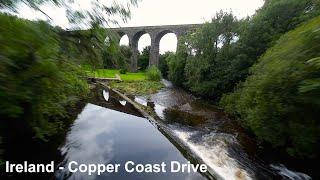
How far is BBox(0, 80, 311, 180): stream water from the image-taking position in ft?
19.9

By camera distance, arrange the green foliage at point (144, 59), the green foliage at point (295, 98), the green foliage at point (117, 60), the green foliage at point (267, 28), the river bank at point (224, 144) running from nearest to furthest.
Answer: the green foliage at point (117, 60), the green foliage at point (295, 98), the river bank at point (224, 144), the green foliage at point (267, 28), the green foliage at point (144, 59)

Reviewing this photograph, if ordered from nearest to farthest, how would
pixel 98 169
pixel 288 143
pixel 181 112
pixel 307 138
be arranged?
1. pixel 307 138
2. pixel 98 169
3. pixel 288 143
4. pixel 181 112

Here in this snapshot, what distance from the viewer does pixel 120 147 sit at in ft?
24.5

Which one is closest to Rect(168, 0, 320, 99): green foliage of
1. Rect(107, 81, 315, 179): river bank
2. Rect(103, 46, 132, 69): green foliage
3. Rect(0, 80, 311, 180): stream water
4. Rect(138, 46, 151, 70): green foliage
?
Rect(107, 81, 315, 179): river bank

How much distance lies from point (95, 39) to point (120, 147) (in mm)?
4671

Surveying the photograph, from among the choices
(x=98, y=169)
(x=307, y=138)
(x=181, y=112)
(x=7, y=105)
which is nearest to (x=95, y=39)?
(x=7, y=105)

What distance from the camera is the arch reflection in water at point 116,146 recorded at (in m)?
6.17

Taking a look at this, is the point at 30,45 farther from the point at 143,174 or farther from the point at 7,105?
the point at 143,174

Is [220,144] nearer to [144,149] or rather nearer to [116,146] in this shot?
[144,149]

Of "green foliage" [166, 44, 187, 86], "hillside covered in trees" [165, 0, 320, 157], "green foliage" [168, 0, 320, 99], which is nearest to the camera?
"hillside covered in trees" [165, 0, 320, 157]

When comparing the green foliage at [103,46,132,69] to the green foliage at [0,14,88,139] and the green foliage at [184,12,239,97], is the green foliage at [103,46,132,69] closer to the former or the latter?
the green foliage at [0,14,88,139]

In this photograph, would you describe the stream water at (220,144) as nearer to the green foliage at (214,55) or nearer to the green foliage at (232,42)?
the green foliage at (232,42)

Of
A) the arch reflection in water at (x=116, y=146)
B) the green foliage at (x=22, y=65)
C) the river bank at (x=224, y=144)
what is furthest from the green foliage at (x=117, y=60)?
the river bank at (x=224, y=144)

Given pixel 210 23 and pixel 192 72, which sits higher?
pixel 210 23
